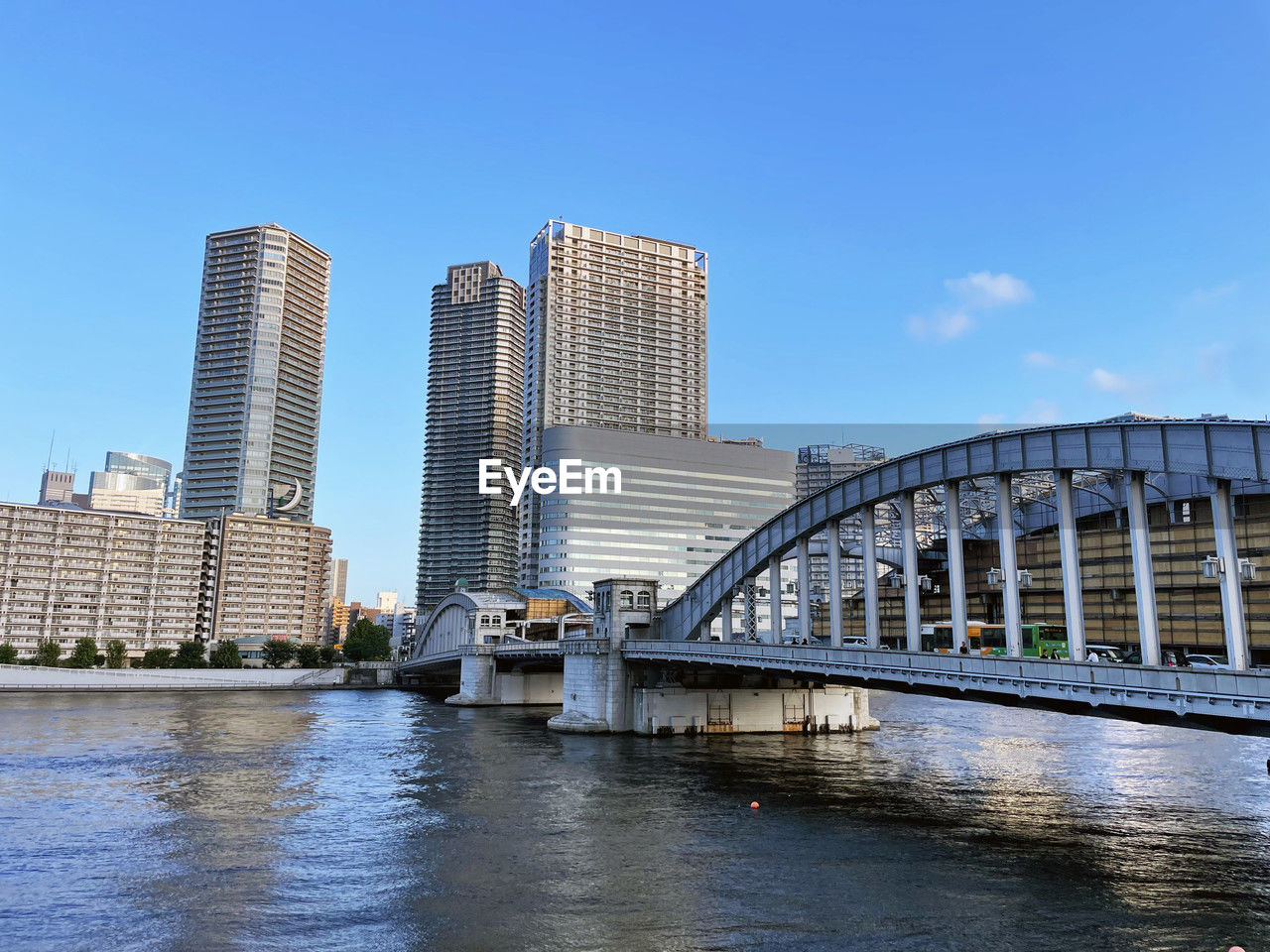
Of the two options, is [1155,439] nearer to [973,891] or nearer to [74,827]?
[973,891]

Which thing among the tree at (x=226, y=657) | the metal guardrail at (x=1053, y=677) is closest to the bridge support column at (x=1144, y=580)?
the metal guardrail at (x=1053, y=677)

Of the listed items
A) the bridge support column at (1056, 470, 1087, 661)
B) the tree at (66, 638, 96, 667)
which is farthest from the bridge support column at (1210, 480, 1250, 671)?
the tree at (66, 638, 96, 667)

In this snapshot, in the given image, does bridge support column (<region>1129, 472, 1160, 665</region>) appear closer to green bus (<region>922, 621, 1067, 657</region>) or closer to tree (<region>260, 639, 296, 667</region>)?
green bus (<region>922, 621, 1067, 657</region>)

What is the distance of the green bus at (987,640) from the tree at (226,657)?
12502 cm

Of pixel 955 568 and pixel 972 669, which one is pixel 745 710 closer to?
pixel 955 568

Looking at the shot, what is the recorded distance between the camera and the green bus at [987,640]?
6512cm

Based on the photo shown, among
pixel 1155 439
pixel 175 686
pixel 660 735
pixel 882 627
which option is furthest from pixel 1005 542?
pixel 175 686

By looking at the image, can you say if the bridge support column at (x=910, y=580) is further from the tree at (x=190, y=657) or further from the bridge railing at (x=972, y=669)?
the tree at (x=190, y=657)

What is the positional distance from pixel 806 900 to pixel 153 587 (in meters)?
168

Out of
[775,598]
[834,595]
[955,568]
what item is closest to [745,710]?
[775,598]

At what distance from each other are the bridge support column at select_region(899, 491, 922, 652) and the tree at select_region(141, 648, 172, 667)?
452 feet

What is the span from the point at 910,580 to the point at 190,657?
137936 millimetres

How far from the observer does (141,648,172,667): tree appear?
15100 cm

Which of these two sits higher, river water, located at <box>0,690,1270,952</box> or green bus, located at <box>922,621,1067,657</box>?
green bus, located at <box>922,621,1067,657</box>
